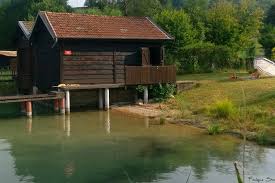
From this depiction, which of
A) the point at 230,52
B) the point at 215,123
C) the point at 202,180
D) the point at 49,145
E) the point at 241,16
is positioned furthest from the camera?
the point at 241,16

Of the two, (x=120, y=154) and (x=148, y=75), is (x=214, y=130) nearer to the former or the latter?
(x=120, y=154)

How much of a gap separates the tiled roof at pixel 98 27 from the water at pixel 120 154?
5260mm

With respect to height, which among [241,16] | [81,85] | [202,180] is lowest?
[202,180]

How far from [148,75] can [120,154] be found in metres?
10.9

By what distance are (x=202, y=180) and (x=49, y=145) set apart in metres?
6.05

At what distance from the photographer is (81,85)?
22500 mm

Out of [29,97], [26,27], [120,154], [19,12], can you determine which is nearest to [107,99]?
[29,97]

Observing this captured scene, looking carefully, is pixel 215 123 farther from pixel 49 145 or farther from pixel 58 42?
pixel 58 42

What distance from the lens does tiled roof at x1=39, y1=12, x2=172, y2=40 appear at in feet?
73.3

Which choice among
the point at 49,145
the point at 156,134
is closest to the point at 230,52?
the point at 156,134

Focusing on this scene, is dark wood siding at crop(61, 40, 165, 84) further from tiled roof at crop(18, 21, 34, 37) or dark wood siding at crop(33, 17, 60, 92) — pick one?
tiled roof at crop(18, 21, 34, 37)

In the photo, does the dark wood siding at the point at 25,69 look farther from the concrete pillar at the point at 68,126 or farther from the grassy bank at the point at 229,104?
the grassy bank at the point at 229,104

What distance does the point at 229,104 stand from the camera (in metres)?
18.4

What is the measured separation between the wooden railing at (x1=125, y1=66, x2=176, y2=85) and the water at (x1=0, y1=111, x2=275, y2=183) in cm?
474
